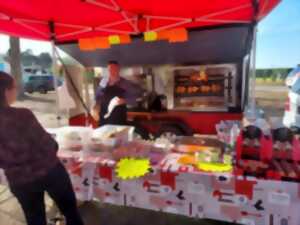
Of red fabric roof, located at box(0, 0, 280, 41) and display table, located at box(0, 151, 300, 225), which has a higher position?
red fabric roof, located at box(0, 0, 280, 41)

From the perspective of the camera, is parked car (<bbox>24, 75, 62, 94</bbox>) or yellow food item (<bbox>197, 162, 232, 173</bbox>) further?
parked car (<bbox>24, 75, 62, 94</bbox>)

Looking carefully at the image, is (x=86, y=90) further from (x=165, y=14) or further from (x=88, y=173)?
(x=88, y=173)

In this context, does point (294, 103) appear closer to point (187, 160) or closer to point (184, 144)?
point (184, 144)

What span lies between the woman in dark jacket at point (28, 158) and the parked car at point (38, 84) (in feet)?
46.7

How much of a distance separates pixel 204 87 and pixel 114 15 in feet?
6.37

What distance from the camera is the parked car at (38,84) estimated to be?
1450 centimetres

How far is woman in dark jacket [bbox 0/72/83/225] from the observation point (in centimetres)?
116

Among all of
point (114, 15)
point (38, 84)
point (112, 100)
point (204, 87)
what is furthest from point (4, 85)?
point (38, 84)

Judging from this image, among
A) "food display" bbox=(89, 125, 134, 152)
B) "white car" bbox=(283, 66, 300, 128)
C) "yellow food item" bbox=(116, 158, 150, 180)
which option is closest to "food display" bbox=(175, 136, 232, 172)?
"yellow food item" bbox=(116, 158, 150, 180)

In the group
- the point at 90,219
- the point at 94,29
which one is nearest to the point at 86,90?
the point at 94,29

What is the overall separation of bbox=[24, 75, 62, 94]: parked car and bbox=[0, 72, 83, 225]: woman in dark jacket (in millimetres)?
14238

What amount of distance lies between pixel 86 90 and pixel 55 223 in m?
2.91

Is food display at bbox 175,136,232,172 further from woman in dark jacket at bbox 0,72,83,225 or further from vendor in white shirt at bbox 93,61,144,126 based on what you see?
vendor in white shirt at bbox 93,61,144,126

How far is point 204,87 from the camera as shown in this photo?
3.89m
